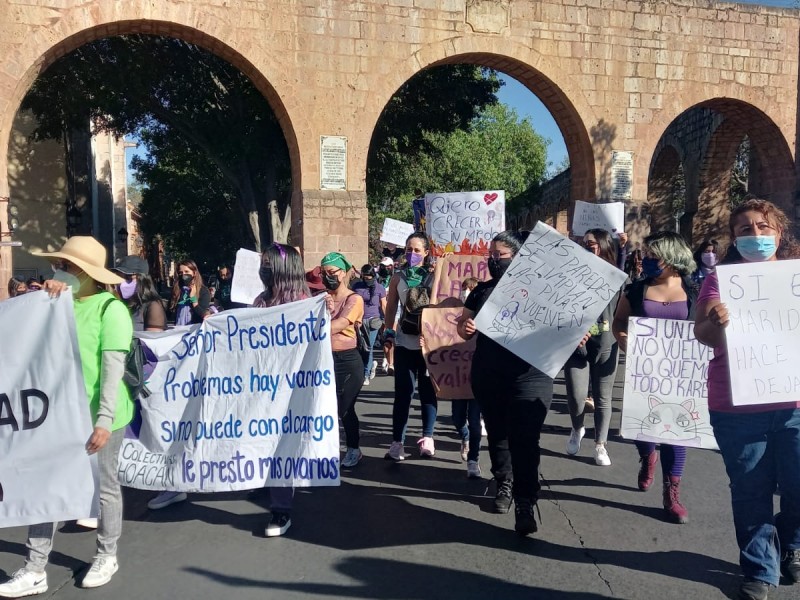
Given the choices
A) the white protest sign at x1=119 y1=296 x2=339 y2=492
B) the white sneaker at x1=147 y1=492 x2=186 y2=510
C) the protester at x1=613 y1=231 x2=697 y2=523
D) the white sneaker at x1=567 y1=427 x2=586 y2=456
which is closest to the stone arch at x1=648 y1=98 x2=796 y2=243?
the white sneaker at x1=567 y1=427 x2=586 y2=456

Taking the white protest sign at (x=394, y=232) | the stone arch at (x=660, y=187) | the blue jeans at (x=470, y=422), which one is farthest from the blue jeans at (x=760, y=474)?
the stone arch at (x=660, y=187)

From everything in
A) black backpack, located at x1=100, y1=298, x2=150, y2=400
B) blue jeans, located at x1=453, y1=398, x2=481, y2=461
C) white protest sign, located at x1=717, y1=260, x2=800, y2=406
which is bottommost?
blue jeans, located at x1=453, y1=398, x2=481, y2=461

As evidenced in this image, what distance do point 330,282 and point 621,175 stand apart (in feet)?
30.8

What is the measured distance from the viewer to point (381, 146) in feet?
61.5

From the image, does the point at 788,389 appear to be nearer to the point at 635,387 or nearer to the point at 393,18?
the point at 635,387

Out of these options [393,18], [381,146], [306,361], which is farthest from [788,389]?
[381,146]

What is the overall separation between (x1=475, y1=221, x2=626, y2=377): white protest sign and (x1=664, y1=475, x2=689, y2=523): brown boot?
3.99 feet

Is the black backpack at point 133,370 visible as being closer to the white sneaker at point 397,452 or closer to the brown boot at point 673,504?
the white sneaker at point 397,452

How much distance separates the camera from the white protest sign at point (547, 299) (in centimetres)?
423

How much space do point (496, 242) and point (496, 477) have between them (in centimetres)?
159

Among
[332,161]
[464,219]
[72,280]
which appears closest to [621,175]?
[332,161]

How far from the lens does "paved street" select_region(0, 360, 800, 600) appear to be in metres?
3.63

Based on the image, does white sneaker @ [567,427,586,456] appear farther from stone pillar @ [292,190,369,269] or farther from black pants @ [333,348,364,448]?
stone pillar @ [292,190,369,269]

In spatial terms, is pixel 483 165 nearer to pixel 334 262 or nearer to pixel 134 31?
pixel 134 31
